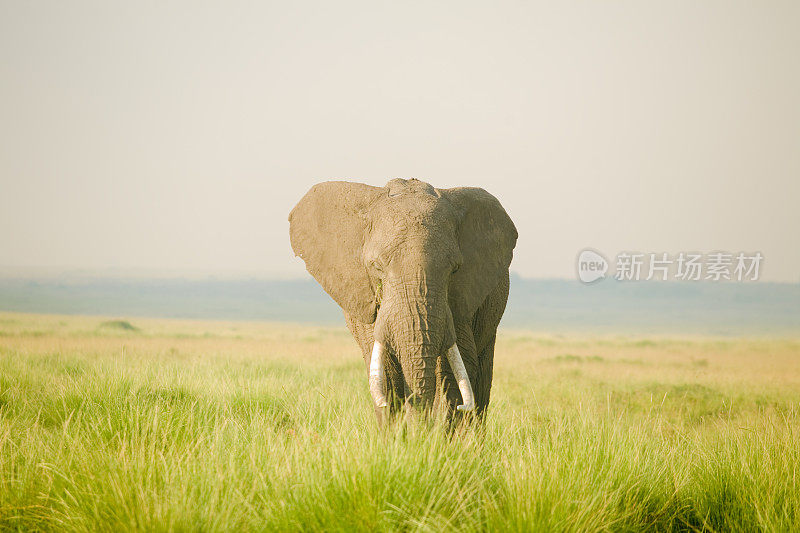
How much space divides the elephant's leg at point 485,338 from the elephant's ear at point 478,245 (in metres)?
0.65

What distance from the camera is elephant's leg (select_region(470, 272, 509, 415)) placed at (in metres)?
8.43

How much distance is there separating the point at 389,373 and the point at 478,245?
169 centimetres

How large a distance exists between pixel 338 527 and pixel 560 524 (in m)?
1.62

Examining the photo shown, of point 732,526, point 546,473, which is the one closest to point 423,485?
point 546,473

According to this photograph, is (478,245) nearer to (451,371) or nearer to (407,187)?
(407,187)

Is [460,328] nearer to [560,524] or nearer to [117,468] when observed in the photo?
[560,524]

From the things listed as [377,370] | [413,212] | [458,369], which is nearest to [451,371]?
[458,369]

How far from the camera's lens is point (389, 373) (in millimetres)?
7281

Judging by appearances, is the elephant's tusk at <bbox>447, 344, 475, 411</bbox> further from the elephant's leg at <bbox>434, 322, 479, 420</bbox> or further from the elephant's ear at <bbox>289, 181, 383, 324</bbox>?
the elephant's ear at <bbox>289, 181, 383, 324</bbox>

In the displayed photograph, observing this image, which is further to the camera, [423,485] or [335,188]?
[335,188]

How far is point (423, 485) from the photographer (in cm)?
535

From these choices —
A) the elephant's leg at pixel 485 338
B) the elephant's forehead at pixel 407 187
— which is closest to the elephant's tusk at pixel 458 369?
the elephant's leg at pixel 485 338

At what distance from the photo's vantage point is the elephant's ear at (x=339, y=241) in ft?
24.3

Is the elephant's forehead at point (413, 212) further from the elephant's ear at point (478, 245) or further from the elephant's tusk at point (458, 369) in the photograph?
the elephant's tusk at point (458, 369)
